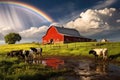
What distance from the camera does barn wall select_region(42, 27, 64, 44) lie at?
8906 cm

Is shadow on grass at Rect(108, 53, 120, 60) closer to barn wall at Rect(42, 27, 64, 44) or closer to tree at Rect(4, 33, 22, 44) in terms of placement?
barn wall at Rect(42, 27, 64, 44)

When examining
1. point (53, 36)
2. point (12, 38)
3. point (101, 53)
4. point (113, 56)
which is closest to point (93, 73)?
point (101, 53)

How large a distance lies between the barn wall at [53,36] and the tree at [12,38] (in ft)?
211

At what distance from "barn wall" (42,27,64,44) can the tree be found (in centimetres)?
6417

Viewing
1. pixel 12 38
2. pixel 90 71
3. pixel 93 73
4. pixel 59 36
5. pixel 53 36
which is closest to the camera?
pixel 93 73

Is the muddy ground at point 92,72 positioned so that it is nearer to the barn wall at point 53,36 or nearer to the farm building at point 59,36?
the farm building at point 59,36

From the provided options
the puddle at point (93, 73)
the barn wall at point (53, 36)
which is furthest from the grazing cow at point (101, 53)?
the barn wall at point (53, 36)

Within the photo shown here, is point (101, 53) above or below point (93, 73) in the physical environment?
above

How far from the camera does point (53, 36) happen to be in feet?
305

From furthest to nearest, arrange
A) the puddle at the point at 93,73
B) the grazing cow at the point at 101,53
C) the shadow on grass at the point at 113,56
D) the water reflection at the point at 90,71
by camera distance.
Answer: the grazing cow at the point at 101,53
the shadow on grass at the point at 113,56
the water reflection at the point at 90,71
the puddle at the point at 93,73

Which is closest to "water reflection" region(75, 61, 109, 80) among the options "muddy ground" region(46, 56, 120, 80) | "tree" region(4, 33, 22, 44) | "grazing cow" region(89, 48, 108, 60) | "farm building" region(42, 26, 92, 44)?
"muddy ground" region(46, 56, 120, 80)

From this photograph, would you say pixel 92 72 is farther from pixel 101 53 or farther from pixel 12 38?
pixel 12 38

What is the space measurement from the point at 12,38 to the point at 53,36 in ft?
230

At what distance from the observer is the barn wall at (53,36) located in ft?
292
